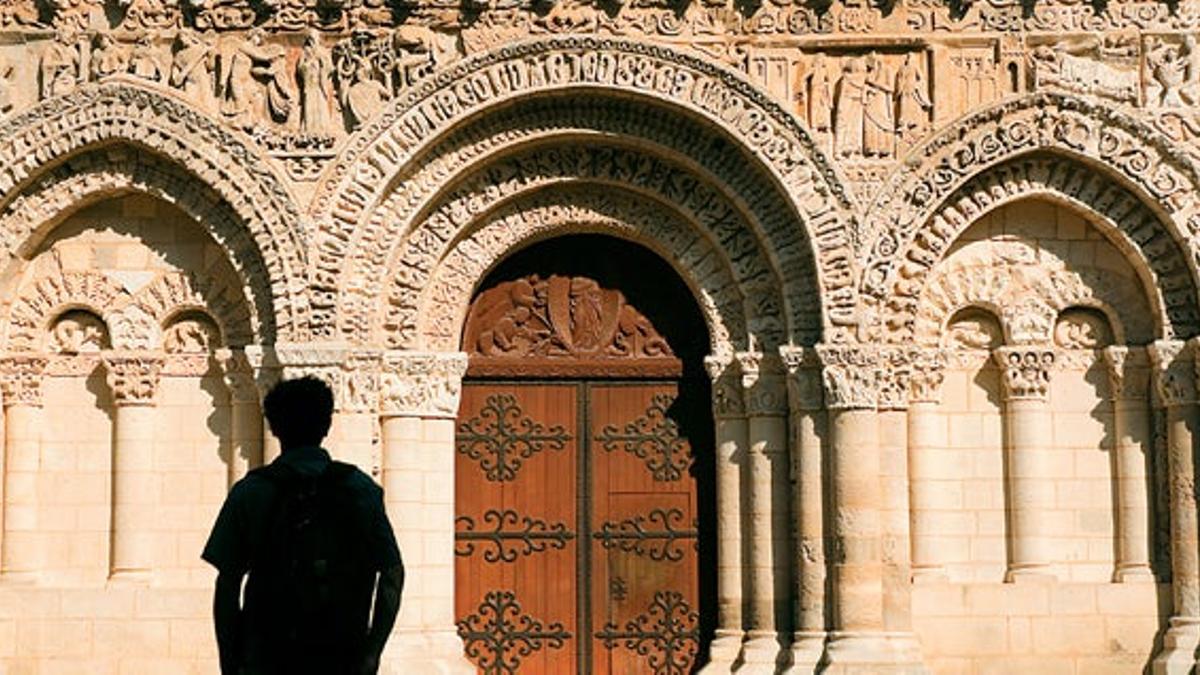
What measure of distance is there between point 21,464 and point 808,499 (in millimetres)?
5918

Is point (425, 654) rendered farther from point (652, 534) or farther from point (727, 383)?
point (727, 383)

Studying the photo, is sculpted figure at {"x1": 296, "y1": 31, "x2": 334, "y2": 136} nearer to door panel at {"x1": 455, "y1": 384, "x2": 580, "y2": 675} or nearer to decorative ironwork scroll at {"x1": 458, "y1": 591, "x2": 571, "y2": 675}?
door panel at {"x1": 455, "y1": 384, "x2": 580, "y2": 675}

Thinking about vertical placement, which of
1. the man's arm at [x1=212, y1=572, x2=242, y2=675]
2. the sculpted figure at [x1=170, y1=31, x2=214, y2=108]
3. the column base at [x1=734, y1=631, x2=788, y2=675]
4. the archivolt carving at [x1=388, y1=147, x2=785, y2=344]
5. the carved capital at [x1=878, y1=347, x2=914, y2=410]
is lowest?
the column base at [x1=734, y1=631, x2=788, y2=675]

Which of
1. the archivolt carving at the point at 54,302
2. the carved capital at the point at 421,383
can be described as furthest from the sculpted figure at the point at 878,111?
the archivolt carving at the point at 54,302

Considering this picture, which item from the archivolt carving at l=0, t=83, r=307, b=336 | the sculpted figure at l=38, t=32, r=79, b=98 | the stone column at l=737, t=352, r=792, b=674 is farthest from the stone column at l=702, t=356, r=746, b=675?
the sculpted figure at l=38, t=32, r=79, b=98

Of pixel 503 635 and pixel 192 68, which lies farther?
pixel 503 635

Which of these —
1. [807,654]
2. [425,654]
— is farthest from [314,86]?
[807,654]

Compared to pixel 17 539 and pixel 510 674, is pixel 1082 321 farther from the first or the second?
pixel 17 539

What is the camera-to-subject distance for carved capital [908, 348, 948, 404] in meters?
16.9

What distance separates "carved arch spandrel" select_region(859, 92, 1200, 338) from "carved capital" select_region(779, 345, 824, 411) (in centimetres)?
60

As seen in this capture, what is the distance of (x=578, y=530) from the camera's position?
17.3m

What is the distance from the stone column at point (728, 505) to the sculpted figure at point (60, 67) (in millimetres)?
5223

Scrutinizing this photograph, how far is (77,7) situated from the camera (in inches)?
655

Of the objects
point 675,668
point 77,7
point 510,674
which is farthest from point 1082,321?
point 77,7
